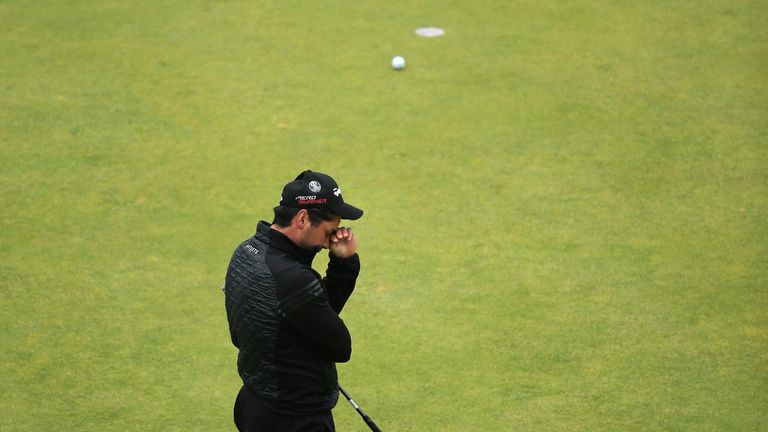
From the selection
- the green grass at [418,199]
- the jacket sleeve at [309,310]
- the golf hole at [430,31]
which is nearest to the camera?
the jacket sleeve at [309,310]

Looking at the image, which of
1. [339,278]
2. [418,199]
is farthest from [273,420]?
[418,199]

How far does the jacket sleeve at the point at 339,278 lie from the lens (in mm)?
4219

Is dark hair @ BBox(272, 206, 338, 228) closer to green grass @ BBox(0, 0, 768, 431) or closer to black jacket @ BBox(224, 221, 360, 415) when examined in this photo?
black jacket @ BBox(224, 221, 360, 415)

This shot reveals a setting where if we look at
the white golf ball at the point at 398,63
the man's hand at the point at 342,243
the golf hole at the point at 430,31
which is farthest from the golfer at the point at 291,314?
the golf hole at the point at 430,31

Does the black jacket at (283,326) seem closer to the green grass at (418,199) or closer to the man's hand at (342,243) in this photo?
the man's hand at (342,243)

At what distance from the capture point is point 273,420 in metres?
4.07

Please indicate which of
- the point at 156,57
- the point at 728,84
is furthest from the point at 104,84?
the point at 728,84

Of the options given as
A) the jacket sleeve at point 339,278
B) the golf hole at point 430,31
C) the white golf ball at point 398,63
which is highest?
the jacket sleeve at point 339,278

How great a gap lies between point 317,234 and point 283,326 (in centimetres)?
41

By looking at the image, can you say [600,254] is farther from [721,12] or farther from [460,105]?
[721,12]

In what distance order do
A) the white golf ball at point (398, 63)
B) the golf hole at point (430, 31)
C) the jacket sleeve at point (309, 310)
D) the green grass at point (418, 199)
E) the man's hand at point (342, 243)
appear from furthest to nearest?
1. the golf hole at point (430, 31)
2. the white golf ball at point (398, 63)
3. the green grass at point (418, 199)
4. the man's hand at point (342, 243)
5. the jacket sleeve at point (309, 310)

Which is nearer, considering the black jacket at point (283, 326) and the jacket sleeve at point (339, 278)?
the black jacket at point (283, 326)

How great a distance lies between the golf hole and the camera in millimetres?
10633

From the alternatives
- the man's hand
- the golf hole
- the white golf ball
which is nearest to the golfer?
the man's hand
